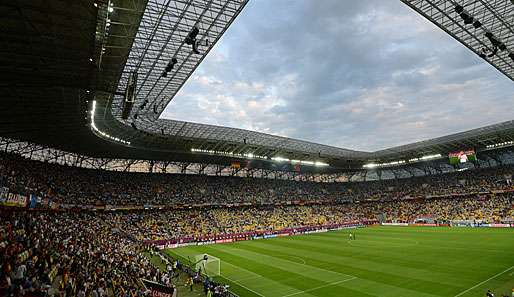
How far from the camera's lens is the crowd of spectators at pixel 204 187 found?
43688 millimetres

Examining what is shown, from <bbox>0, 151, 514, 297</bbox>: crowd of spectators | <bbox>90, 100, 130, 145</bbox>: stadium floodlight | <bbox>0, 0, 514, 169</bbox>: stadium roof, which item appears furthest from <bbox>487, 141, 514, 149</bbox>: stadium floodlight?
<bbox>90, 100, 130, 145</bbox>: stadium floodlight

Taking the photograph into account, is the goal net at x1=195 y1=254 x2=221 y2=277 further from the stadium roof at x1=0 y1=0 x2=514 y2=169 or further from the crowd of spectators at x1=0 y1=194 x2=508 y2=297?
the stadium roof at x1=0 y1=0 x2=514 y2=169

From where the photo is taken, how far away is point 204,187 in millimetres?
65938

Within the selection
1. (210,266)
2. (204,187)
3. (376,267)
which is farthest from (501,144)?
(210,266)

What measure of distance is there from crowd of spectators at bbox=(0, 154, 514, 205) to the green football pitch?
18.0 m

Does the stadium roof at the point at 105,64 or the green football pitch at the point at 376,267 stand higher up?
the stadium roof at the point at 105,64

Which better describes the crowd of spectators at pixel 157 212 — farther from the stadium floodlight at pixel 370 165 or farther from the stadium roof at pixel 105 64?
the stadium floodlight at pixel 370 165

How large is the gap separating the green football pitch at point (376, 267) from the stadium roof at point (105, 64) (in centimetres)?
1870

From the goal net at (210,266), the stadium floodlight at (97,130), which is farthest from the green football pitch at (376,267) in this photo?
the stadium floodlight at (97,130)

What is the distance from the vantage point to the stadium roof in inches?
659

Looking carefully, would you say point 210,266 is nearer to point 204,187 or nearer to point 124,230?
point 124,230

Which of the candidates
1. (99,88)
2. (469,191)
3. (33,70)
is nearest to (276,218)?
(469,191)

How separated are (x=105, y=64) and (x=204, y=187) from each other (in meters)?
45.7

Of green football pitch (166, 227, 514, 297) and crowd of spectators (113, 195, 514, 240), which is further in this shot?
crowd of spectators (113, 195, 514, 240)
